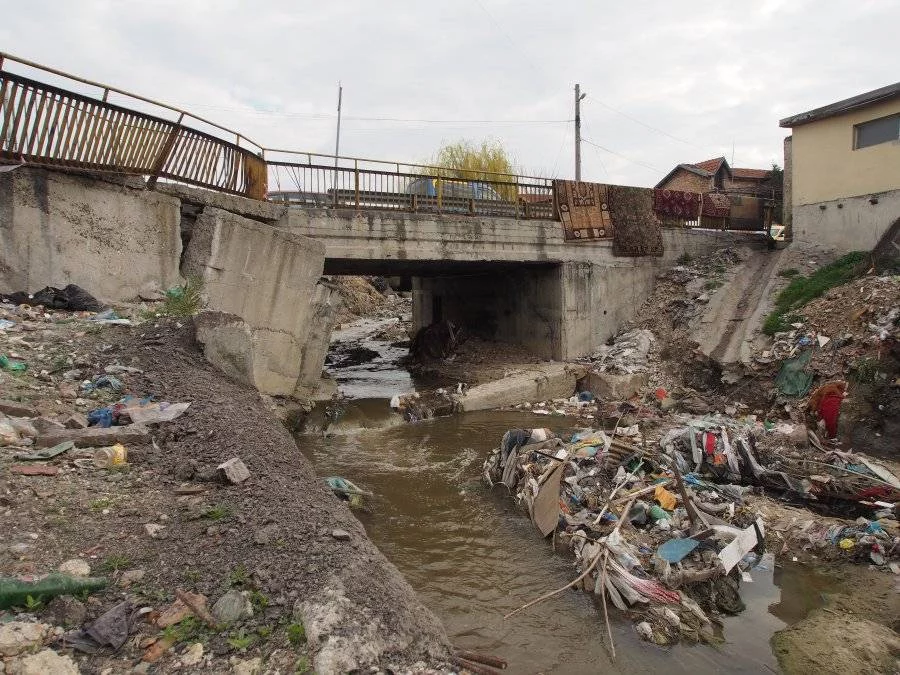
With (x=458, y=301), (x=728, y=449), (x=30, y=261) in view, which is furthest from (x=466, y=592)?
(x=458, y=301)

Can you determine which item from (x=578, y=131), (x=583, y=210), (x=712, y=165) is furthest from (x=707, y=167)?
(x=583, y=210)

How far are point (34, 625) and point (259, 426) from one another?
2.86 meters

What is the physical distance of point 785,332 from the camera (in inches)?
463

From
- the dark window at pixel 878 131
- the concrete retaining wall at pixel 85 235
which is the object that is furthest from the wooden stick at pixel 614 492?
the dark window at pixel 878 131

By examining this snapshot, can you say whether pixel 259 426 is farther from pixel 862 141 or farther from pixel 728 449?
pixel 862 141

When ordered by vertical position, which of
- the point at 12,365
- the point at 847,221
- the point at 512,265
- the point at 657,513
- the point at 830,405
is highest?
the point at 847,221

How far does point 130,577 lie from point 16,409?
2.41m

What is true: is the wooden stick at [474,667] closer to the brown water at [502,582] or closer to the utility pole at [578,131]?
the brown water at [502,582]

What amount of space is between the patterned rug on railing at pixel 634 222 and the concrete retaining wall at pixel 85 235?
459 inches

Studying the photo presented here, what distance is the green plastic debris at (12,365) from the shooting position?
5.14m

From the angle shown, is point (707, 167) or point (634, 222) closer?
point (634, 222)

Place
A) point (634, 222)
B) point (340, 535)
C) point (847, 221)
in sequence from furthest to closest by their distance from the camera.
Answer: point (634, 222) → point (847, 221) → point (340, 535)

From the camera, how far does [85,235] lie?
23.9 ft

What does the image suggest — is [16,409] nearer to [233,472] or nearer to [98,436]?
[98,436]
